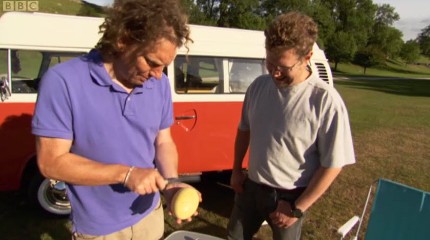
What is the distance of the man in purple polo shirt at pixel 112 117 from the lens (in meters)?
1.51

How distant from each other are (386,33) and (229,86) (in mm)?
76468

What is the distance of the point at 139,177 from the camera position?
1502 millimetres

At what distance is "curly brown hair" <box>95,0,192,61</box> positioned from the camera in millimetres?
1502

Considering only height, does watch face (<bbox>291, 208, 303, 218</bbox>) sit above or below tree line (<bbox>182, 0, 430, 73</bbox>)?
below

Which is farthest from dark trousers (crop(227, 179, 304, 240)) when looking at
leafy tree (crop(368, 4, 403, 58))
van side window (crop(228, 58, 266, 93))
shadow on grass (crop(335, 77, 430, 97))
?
leafy tree (crop(368, 4, 403, 58))

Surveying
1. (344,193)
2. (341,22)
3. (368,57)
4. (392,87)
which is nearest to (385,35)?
(341,22)

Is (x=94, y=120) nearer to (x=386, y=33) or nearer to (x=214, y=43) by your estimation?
(x=214, y=43)

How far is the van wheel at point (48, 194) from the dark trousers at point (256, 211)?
8.18 ft

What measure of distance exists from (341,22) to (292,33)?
73.7 metres

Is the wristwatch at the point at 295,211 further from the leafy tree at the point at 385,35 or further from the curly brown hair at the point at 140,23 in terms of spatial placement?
the leafy tree at the point at 385,35

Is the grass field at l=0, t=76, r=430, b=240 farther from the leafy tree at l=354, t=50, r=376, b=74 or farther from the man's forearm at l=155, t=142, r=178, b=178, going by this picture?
the leafy tree at l=354, t=50, r=376, b=74

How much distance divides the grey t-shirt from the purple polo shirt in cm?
73

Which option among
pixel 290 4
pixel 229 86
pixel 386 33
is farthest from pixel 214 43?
pixel 386 33

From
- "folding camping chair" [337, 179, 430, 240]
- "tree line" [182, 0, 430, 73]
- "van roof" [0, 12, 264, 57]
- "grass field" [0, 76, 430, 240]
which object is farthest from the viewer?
"tree line" [182, 0, 430, 73]
